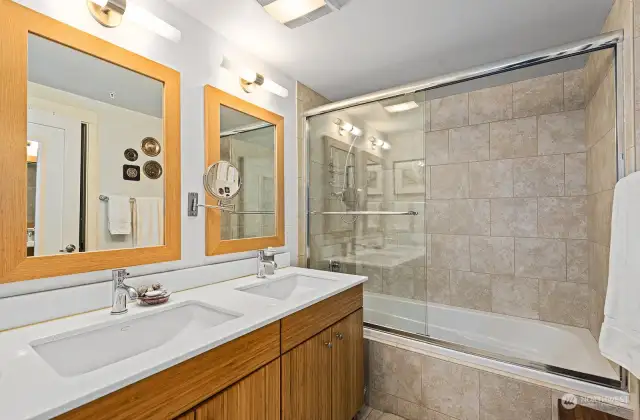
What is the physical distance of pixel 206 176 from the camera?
67.0 inches

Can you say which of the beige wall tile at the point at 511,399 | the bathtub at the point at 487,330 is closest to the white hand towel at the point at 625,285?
the beige wall tile at the point at 511,399

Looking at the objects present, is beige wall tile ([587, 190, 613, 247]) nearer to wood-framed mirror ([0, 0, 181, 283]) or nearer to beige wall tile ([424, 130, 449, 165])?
beige wall tile ([424, 130, 449, 165])

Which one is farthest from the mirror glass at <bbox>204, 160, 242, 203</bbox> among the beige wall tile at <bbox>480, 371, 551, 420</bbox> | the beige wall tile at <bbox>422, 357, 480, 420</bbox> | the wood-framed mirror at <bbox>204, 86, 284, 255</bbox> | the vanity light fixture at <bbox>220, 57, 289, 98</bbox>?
the beige wall tile at <bbox>480, 371, 551, 420</bbox>

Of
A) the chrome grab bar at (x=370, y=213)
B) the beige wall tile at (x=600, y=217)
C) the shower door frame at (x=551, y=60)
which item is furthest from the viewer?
the chrome grab bar at (x=370, y=213)

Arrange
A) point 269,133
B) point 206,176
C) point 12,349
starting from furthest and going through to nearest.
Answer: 1. point 269,133
2. point 206,176
3. point 12,349

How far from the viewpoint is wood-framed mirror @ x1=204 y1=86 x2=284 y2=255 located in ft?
5.80

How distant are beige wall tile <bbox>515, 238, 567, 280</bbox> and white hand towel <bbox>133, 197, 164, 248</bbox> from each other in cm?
252

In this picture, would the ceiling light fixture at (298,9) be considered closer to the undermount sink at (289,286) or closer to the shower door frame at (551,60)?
the shower door frame at (551,60)

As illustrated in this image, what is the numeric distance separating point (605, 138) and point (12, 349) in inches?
107

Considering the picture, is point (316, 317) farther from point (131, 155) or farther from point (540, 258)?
point (540, 258)

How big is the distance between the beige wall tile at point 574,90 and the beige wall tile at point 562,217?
0.67 m

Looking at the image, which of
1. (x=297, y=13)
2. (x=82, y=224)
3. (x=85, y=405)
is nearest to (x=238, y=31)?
(x=297, y=13)

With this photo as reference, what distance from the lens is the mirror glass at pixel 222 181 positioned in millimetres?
1712

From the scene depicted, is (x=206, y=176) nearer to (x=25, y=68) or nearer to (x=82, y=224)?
(x=82, y=224)
